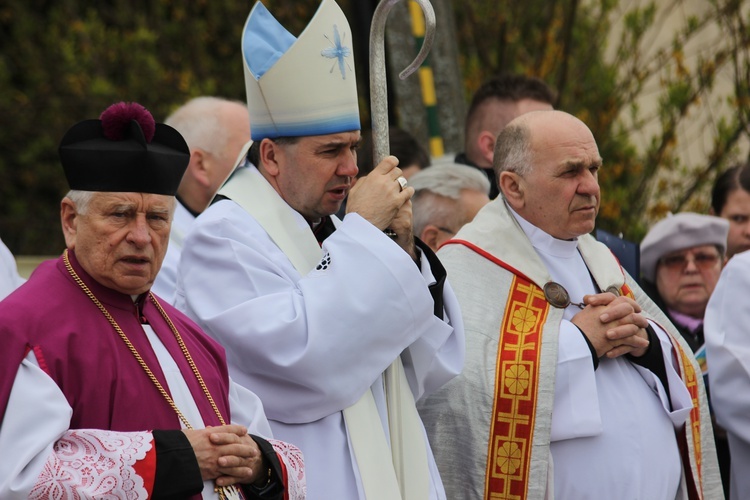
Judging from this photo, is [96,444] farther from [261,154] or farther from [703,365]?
[703,365]

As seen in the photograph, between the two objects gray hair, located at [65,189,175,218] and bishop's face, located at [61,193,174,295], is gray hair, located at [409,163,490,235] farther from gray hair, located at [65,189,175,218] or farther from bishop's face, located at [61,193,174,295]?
gray hair, located at [65,189,175,218]

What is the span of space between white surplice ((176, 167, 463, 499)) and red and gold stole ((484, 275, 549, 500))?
0.56 meters

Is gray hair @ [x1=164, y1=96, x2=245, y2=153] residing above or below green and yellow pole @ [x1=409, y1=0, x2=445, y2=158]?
below

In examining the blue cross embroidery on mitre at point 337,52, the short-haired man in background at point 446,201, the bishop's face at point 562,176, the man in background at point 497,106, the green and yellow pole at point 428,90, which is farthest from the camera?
the green and yellow pole at point 428,90

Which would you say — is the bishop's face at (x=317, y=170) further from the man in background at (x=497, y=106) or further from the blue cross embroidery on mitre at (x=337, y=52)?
the man in background at (x=497, y=106)

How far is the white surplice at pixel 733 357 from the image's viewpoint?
5891 mm

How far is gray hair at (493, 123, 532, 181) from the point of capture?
5.30m

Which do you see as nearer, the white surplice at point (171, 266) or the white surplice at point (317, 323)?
the white surplice at point (317, 323)

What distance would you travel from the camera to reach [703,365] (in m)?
6.46

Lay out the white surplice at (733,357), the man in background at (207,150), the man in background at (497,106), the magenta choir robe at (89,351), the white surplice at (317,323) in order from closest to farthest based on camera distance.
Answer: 1. the magenta choir robe at (89,351)
2. the white surplice at (317,323)
3. the white surplice at (733,357)
4. the man in background at (207,150)
5. the man in background at (497,106)

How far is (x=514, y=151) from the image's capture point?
5352 millimetres

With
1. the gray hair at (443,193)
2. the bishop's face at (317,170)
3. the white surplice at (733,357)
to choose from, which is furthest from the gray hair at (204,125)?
the white surplice at (733,357)

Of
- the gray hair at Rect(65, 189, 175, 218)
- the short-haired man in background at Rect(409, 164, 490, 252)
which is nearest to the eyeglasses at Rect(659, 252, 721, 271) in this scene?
the short-haired man in background at Rect(409, 164, 490, 252)

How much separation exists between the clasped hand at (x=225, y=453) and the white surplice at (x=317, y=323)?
0.45 metres
